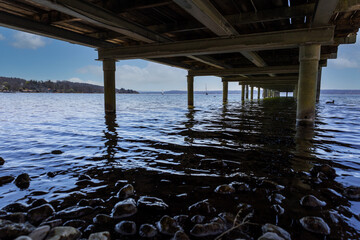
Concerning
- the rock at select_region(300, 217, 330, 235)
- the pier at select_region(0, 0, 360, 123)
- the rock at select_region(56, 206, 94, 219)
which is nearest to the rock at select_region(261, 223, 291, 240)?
the rock at select_region(300, 217, 330, 235)

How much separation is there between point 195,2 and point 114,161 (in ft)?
16.8

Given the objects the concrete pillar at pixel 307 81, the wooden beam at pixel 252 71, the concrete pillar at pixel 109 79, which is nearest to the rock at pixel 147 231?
the concrete pillar at pixel 307 81

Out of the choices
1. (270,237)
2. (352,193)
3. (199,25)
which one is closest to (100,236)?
(270,237)

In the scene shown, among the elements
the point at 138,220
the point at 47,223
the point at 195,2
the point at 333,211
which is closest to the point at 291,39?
the point at 195,2

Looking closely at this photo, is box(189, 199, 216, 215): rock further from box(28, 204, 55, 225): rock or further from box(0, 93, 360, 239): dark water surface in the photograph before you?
box(28, 204, 55, 225): rock

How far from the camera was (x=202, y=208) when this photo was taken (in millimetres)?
2938

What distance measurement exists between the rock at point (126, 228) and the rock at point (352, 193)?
3.16m

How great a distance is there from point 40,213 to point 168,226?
1648mm

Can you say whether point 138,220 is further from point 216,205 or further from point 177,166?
point 177,166

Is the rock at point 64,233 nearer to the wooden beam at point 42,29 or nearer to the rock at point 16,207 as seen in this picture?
the rock at point 16,207

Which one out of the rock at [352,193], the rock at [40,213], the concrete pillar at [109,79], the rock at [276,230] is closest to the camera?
the rock at [276,230]

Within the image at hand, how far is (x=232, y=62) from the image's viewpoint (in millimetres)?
19891

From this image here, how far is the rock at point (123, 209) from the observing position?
284 centimetres

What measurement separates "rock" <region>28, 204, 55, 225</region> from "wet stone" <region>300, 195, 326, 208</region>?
134 inches
